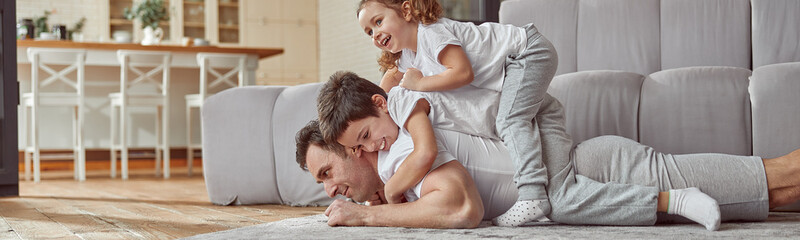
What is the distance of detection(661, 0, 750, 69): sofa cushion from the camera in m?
2.32

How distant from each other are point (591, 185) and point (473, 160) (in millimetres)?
260

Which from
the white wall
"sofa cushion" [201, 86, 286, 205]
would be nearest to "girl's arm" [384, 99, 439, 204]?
"sofa cushion" [201, 86, 286, 205]

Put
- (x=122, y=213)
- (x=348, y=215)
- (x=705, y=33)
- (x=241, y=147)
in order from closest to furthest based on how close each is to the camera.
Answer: (x=348, y=215) < (x=705, y=33) < (x=122, y=213) < (x=241, y=147)

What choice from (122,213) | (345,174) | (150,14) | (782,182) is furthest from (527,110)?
(150,14)

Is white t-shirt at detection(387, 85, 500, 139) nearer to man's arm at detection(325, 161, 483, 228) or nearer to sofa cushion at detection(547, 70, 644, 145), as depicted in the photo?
man's arm at detection(325, 161, 483, 228)

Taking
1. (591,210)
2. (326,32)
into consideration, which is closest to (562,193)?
(591,210)

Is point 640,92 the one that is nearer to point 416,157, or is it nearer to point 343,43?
point 416,157

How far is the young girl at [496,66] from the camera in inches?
67.1

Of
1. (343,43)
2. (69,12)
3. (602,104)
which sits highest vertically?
(69,12)

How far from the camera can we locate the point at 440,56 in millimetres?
1776

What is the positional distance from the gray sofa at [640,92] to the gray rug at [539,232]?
0.39 m

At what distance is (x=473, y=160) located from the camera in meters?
1.74

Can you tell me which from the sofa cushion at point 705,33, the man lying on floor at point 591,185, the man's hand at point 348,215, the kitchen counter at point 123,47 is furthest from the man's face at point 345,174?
the kitchen counter at point 123,47

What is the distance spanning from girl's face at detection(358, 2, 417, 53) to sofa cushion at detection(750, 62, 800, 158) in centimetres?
94
